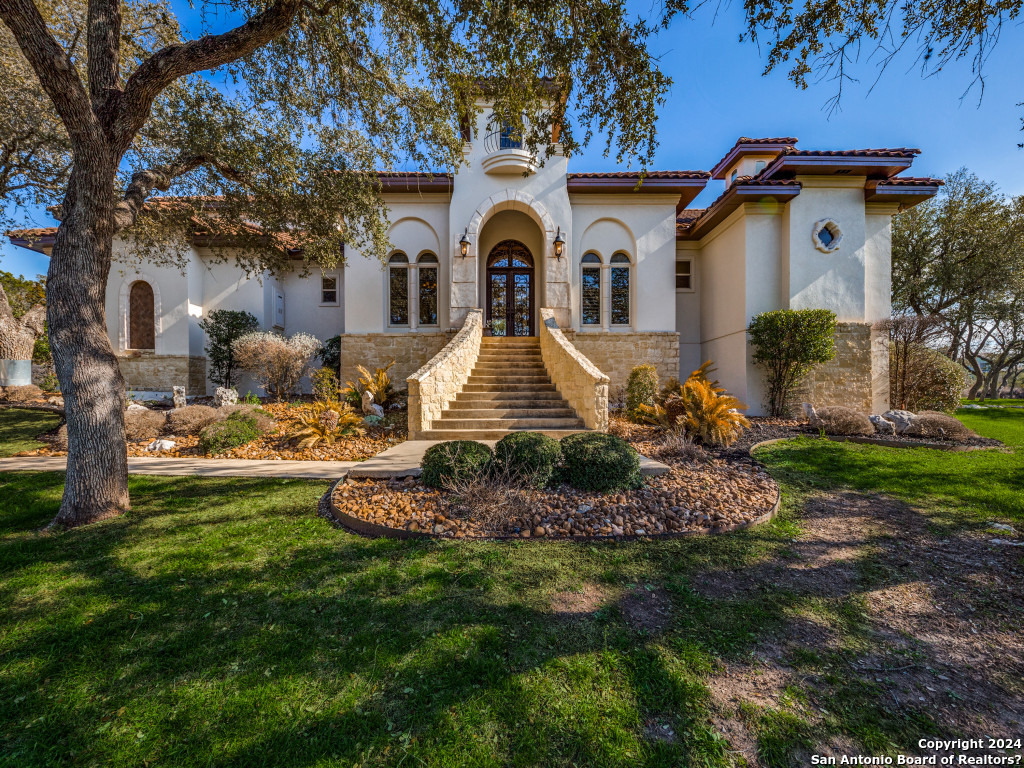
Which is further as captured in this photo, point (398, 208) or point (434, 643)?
point (398, 208)

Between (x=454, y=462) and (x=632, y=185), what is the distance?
1017 centimetres

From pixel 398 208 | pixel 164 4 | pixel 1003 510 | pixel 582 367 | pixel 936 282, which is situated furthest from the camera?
pixel 936 282

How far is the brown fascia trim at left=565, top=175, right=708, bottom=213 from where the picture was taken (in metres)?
11.0

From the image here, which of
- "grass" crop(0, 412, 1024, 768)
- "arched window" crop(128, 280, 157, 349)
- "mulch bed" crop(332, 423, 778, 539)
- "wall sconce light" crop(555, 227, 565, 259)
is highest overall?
"wall sconce light" crop(555, 227, 565, 259)

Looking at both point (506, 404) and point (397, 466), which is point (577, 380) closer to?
point (506, 404)

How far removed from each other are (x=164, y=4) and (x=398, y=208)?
225 inches

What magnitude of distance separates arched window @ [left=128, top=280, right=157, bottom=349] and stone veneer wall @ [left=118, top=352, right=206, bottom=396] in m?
0.54

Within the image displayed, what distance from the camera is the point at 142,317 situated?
1261cm

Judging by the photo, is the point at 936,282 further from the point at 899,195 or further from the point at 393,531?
the point at 393,531

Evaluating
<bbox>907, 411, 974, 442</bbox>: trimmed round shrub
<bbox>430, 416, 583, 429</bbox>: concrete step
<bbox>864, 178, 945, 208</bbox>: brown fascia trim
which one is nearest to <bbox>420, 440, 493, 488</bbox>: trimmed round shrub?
<bbox>430, 416, 583, 429</bbox>: concrete step

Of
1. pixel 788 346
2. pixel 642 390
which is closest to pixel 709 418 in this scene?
pixel 642 390

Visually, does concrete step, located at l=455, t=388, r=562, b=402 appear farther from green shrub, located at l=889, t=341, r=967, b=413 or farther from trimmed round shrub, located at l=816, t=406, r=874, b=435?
green shrub, located at l=889, t=341, r=967, b=413

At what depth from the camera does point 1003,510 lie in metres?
4.15

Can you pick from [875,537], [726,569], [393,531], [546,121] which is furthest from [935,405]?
[393,531]
